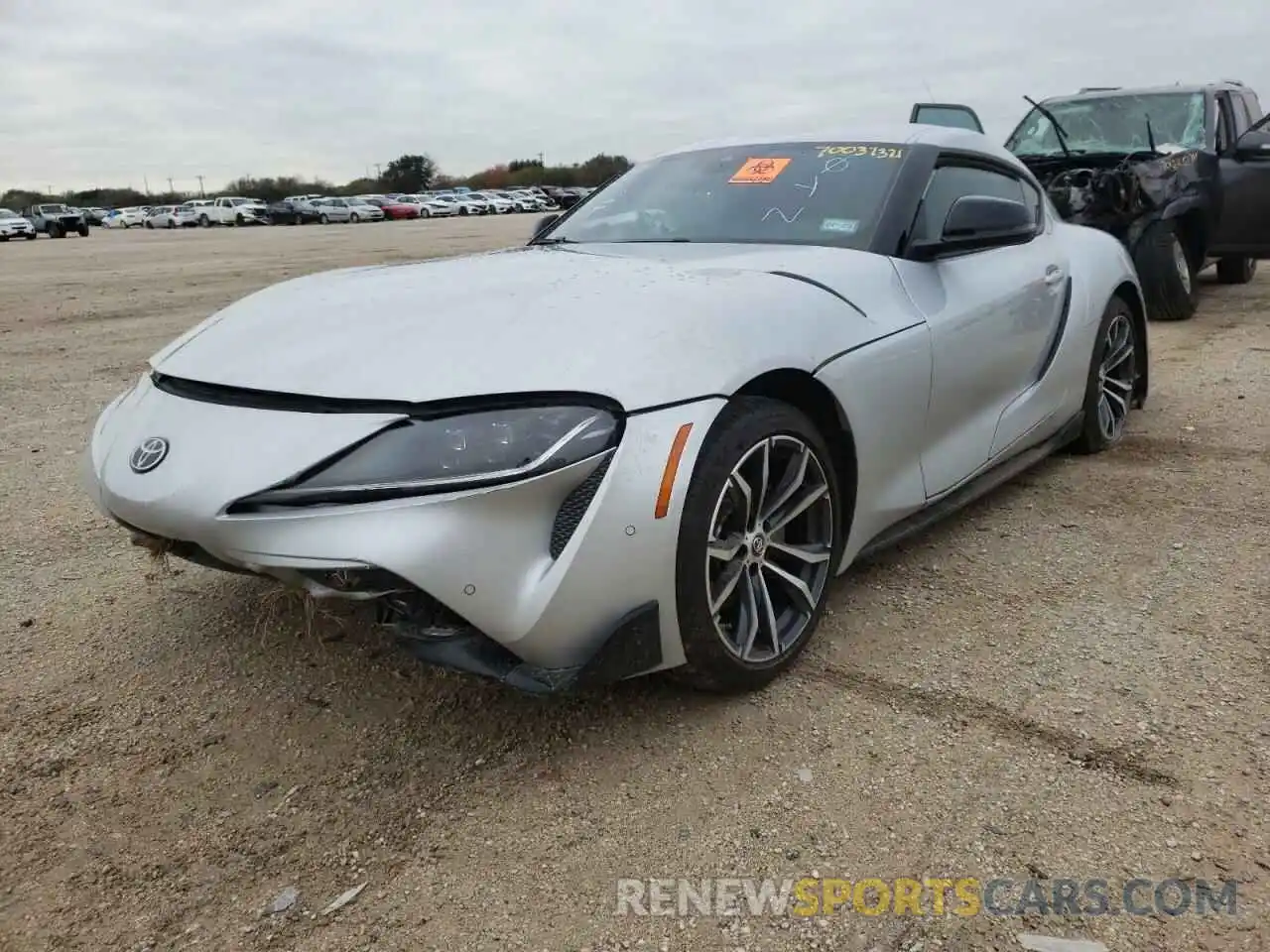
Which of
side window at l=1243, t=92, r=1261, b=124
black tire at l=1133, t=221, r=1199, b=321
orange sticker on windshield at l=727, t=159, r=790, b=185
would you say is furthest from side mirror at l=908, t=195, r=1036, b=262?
side window at l=1243, t=92, r=1261, b=124

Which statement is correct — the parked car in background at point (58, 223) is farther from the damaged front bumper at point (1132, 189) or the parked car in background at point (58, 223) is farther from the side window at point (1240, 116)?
the side window at point (1240, 116)

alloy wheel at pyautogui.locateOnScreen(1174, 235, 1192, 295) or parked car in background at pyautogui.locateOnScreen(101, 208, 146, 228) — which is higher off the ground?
parked car in background at pyautogui.locateOnScreen(101, 208, 146, 228)

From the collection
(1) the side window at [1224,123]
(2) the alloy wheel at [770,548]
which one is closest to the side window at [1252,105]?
(1) the side window at [1224,123]

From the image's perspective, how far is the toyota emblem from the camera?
2.24m

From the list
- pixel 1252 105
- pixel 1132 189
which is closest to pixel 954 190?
pixel 1132 189

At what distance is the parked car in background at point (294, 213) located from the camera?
174 feet

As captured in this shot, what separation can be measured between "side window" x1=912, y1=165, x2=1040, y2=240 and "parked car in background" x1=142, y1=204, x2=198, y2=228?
56283 mm

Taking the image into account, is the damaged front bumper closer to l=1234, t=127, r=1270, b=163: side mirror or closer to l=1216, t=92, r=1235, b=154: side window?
l=1234, t=127, r=1270, b=163: side mirror

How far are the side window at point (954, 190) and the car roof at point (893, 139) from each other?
0.31 ft

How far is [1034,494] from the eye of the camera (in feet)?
13.6

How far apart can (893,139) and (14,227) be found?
148ft

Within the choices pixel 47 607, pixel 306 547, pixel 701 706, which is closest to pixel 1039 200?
pixel 701 706

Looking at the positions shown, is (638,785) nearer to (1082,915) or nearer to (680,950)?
(680,950)

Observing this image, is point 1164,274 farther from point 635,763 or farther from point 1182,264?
point 635,763
